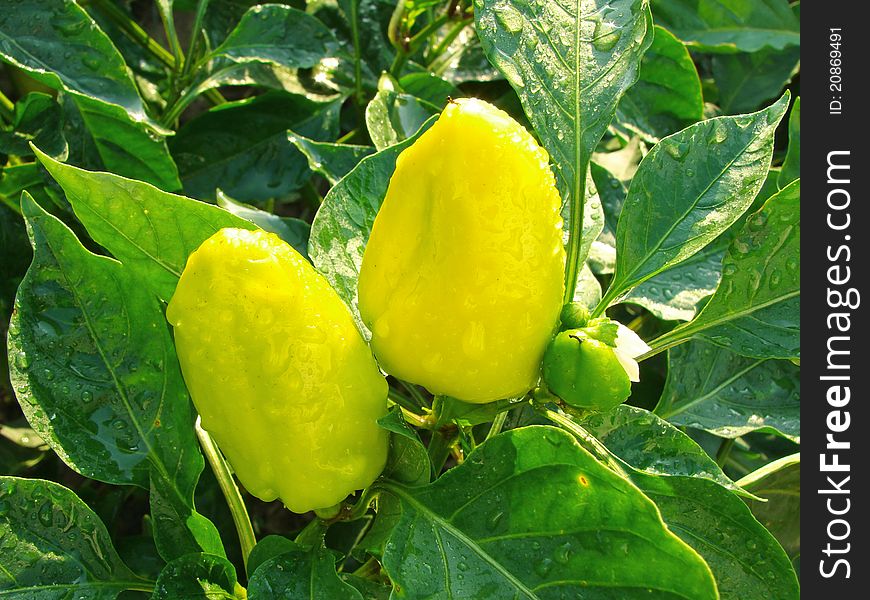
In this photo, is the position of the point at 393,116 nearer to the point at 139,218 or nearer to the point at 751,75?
the point at 139,218

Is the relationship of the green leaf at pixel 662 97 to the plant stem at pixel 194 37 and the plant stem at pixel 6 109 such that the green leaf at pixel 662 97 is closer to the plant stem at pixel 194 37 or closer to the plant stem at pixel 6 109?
the plant stem at pixel 194 37

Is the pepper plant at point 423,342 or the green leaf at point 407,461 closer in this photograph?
the pepper plant at point 423,342

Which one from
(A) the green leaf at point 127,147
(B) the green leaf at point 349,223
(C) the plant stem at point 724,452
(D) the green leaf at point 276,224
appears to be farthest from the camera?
(C) the plant stem at point 724,452

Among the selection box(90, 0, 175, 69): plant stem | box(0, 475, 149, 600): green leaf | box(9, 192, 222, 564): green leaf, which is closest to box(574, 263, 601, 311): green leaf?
box(9, 192, 222, 564): green leaf

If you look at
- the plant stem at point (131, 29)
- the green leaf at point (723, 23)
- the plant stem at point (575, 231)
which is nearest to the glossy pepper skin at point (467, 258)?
the plant stem at point (575, 231)

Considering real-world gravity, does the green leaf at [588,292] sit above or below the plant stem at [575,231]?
below

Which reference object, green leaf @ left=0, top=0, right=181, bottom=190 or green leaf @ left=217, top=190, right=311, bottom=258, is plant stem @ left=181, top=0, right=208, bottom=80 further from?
green leaf @ left=217, top=190, right=311, bottom=258
